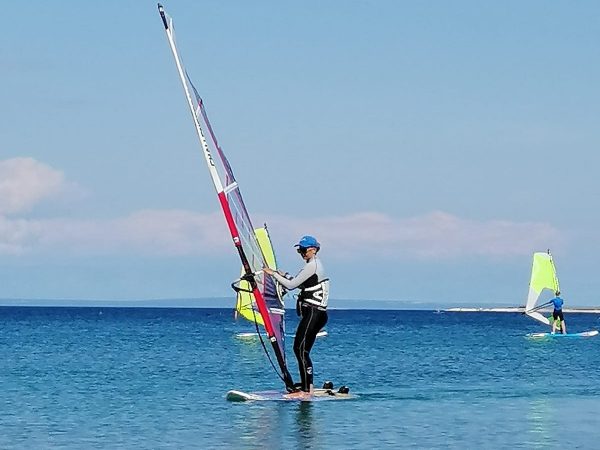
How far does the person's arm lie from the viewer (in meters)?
18.6

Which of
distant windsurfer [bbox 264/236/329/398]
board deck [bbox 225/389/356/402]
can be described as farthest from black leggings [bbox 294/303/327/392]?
board deck [bbox 225/389/356/402]

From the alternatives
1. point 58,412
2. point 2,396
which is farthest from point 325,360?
point 58,412

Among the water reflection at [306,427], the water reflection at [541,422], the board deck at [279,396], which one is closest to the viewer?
the water reflection at [306,427]

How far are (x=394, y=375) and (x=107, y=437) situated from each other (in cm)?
1438

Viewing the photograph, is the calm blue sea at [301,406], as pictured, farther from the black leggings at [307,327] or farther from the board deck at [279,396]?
the black leggings at [307,327]

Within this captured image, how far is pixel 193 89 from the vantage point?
776 inches

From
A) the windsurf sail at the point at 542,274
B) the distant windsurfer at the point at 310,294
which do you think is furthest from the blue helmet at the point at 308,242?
the windsurf sail at the point at 542,274

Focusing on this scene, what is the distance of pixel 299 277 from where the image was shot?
18.7 metres

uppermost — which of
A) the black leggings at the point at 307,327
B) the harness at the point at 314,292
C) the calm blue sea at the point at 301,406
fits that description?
the harness at the point at 314,292

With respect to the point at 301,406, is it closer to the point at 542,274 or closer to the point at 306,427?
the point at 306,427

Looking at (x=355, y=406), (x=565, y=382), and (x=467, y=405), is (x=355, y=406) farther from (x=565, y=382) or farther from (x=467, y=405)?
(x=565, y=382)

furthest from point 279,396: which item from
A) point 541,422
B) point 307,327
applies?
point 541,422

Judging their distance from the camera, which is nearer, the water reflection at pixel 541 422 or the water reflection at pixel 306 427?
the water reflection at pixel 306 427

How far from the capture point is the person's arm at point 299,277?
18.6 meters
